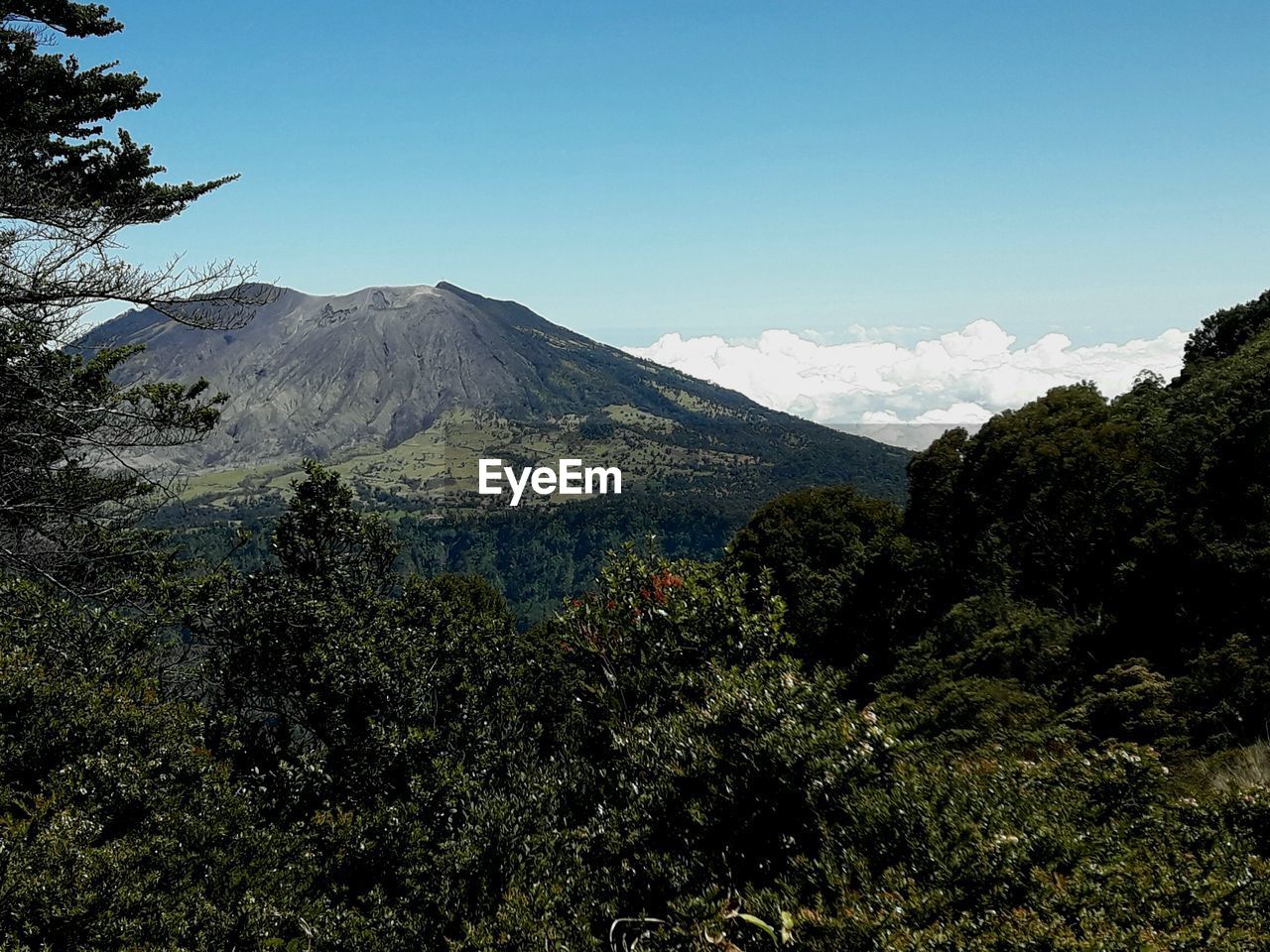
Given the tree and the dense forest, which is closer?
the dense forest

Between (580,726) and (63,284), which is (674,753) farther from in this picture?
(63,284)

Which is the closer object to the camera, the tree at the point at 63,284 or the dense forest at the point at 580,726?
the dense forest at the point at 580,726

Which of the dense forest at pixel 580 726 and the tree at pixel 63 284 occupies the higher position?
the tree at pixel 63 284

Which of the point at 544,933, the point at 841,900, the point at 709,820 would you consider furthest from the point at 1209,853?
the point at 544,933

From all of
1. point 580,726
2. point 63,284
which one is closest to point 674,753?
point 580,726

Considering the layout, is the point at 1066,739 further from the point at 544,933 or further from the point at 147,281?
the point at 147,281

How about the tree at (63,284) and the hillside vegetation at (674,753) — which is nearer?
the hillside vegetation at (674,753)

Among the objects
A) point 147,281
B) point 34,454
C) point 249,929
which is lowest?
point 249,929

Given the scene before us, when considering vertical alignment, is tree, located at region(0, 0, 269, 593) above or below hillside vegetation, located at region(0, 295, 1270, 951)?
above
